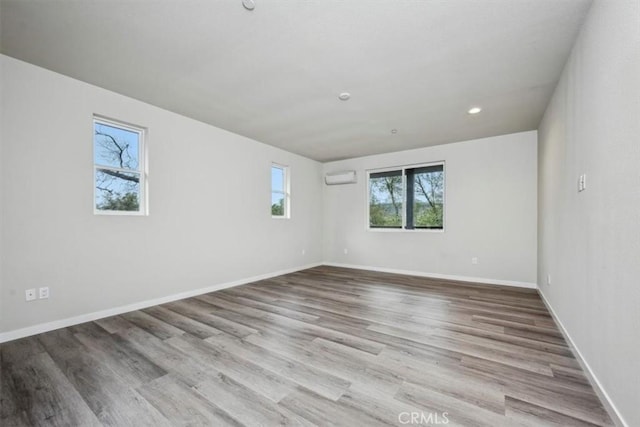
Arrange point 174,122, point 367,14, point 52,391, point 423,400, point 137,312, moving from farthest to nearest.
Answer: point 174,122, point 137,312, point 367,14, point 52,391, point 423,400

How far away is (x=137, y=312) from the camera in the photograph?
3.25 metres

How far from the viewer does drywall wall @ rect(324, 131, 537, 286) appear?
4.51 m

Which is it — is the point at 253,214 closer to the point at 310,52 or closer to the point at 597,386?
the point at 310,52

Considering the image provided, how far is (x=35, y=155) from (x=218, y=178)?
206 cm

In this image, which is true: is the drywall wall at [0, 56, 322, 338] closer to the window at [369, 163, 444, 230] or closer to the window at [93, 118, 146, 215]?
the window at [93, 118, 146, 215]

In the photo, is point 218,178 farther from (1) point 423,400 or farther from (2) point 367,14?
(1) point 423,400

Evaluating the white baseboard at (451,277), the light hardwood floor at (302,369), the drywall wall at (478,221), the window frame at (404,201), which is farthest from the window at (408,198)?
the light hardwood floor at (302,369)

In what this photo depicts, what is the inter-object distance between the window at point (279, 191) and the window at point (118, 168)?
7.93 ft

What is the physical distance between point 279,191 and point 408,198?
2.70m

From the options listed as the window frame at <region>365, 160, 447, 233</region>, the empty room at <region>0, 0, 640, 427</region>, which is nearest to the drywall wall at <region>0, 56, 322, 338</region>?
the empty room at <region>0, 0, 640, 427</region>

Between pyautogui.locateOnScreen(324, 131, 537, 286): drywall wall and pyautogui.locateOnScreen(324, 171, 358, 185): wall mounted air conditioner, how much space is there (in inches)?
19.8

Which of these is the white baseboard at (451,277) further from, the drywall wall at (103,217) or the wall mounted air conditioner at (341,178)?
the drywall wall at (103,217)

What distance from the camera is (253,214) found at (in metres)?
4.97

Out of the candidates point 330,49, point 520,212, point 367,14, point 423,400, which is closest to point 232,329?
point 423,400
